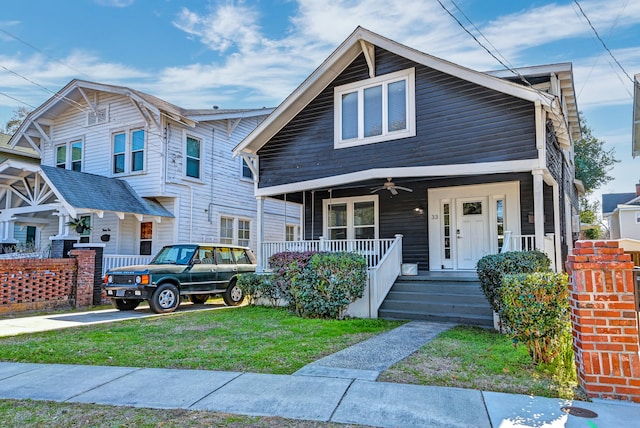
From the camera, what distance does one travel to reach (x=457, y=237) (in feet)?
38.8

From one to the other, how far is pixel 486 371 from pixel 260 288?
717 centimetres

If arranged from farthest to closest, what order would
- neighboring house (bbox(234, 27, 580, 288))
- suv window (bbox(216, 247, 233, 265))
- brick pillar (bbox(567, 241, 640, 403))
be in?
suv window (bbox(216, 247, 233, 265)), neighboring house (bbox(234, 27, 580, 288)), brick pillar (bbox(567, 241, 640, 403))

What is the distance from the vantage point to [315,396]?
4203 mm

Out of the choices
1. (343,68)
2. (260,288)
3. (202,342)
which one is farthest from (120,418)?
(343,68)

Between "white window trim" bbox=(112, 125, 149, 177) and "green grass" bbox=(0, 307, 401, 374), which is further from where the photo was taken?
"white window trim" bbox=(112, 125, 149, 177)

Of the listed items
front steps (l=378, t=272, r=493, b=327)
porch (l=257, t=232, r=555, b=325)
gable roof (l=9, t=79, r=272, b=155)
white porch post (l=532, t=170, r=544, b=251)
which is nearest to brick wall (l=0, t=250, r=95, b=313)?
gable roof (l=9, t=79, r=272, b=155)

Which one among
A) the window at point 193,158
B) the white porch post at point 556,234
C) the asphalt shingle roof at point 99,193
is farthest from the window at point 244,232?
the white porch post at point 556,234

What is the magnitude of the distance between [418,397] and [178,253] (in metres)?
8.93

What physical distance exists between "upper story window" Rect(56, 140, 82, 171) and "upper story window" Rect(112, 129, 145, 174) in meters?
2.07

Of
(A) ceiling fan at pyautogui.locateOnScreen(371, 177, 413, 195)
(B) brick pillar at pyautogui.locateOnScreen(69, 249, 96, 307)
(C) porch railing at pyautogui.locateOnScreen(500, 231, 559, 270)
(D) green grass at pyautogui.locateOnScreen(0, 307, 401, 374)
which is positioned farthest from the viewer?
(B) brick pillar at pyautogui.locateOnScreen(69, 249, 96, 307)

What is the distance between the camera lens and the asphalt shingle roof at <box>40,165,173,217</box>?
1337 cm

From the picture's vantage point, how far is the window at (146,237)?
52.2 ft

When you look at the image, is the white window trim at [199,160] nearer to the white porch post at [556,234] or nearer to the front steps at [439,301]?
the front steps at [439,301]

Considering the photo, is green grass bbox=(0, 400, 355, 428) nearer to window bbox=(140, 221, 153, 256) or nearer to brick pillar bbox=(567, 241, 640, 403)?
brick pillar bbox=(567, 241, 640, 403)
